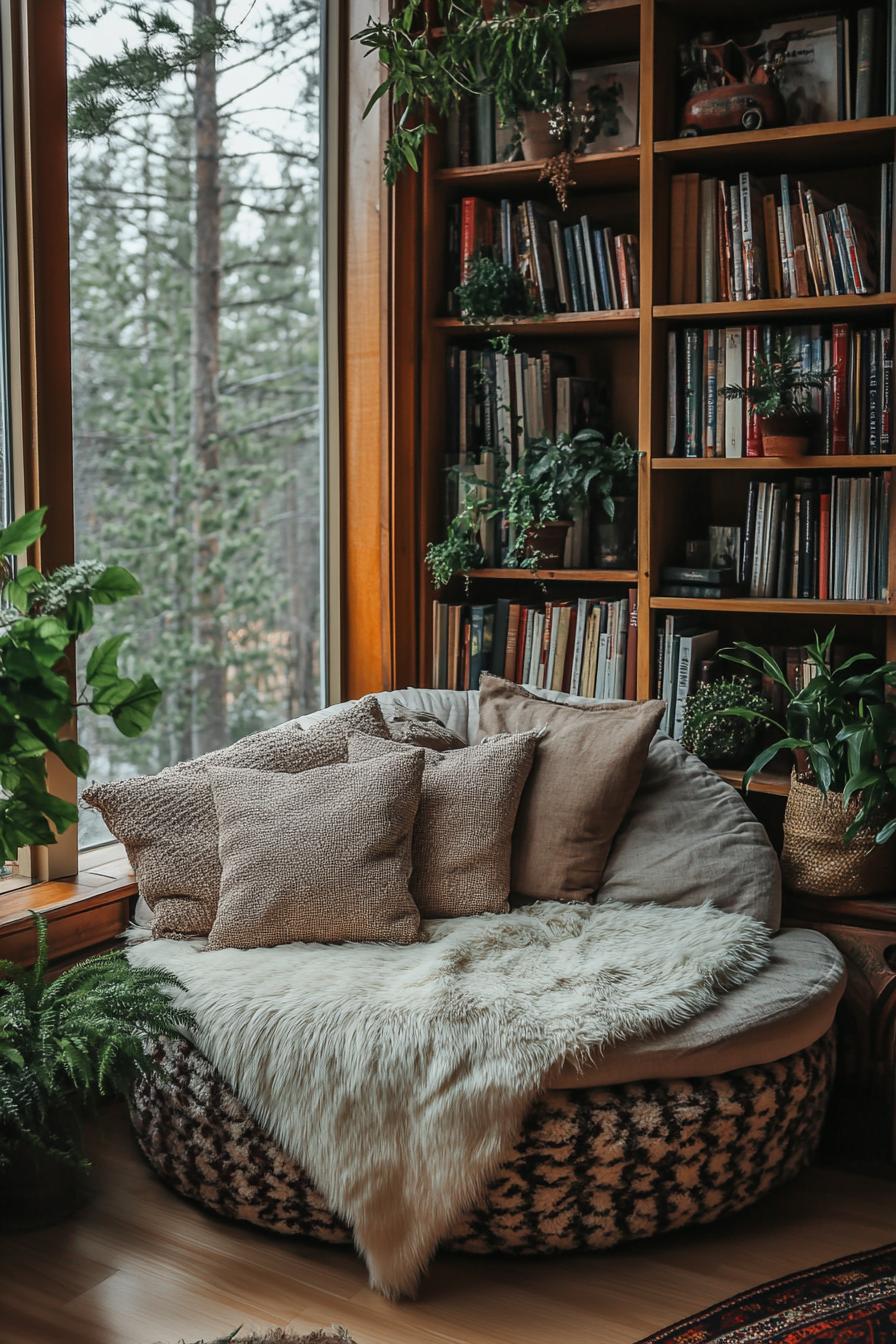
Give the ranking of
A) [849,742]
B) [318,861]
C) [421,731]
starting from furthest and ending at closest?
[421,731], [849,742], [318,861]

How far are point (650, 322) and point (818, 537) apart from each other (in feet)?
2.12

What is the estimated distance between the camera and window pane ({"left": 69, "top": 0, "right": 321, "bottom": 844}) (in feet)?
10.0

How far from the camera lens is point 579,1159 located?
6.23ft

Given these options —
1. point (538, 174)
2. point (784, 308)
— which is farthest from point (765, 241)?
point (538, 174)

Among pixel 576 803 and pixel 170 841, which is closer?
pixel 170 841

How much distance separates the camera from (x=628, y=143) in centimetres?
296

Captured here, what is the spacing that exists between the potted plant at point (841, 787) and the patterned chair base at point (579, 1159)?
1.58 ft

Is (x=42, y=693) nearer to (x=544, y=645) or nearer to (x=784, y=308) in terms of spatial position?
(x=544, y=645)

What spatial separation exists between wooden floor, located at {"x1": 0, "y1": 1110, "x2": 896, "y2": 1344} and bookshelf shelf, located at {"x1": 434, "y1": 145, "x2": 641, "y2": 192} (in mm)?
2300

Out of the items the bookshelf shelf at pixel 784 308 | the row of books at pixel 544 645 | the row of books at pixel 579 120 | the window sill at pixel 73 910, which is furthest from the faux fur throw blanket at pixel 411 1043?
the row of books at pixel 579 120

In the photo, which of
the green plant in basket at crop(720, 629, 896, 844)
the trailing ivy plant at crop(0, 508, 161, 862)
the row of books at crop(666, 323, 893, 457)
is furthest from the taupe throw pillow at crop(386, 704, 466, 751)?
the trailing ivy plant at crop(0, 508, 161, 862)

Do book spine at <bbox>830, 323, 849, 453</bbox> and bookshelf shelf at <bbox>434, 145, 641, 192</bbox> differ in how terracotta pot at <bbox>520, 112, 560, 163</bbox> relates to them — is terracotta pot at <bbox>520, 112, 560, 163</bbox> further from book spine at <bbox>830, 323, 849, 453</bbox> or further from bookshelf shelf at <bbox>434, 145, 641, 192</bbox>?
book spine at <bbox>830, 323, 849, 453</bbox>

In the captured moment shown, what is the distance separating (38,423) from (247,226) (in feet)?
5.96

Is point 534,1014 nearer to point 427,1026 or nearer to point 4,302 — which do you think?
point 427,1026
